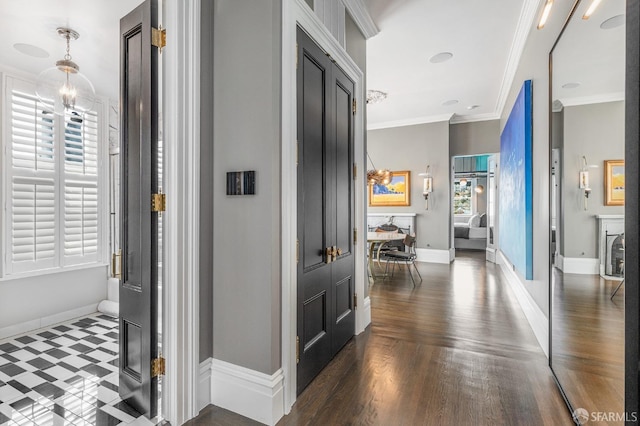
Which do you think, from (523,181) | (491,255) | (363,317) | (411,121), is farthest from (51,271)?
(491,255)

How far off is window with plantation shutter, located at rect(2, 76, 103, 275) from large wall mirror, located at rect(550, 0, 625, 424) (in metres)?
3.97

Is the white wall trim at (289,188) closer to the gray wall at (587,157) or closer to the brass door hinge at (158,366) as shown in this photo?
the brass door hinge at (158,366)

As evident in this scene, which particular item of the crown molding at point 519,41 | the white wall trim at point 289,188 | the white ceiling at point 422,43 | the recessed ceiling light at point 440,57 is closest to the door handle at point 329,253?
the white wall trim at point 289,188

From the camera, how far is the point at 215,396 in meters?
1.93

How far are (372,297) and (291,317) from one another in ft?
8.66

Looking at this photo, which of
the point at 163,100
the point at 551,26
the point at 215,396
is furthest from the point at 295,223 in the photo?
the point at 551,26

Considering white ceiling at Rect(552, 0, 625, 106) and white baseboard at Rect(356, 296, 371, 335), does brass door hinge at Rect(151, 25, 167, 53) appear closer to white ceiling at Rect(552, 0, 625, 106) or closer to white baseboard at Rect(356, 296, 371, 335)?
white ceiling at Rect(552, 0, 625, 106)

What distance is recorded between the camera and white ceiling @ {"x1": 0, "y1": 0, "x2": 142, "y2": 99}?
2.48 meters

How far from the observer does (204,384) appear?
1.90 metres

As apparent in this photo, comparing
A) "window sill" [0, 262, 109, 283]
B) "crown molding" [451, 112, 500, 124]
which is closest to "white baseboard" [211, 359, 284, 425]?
"window sill" [0, 262, 109, 283]

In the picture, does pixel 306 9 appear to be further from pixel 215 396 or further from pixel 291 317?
pixel 215 396

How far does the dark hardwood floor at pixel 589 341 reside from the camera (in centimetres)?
145

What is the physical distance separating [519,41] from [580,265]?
3065 mm

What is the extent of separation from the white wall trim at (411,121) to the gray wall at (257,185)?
5.96 metres
